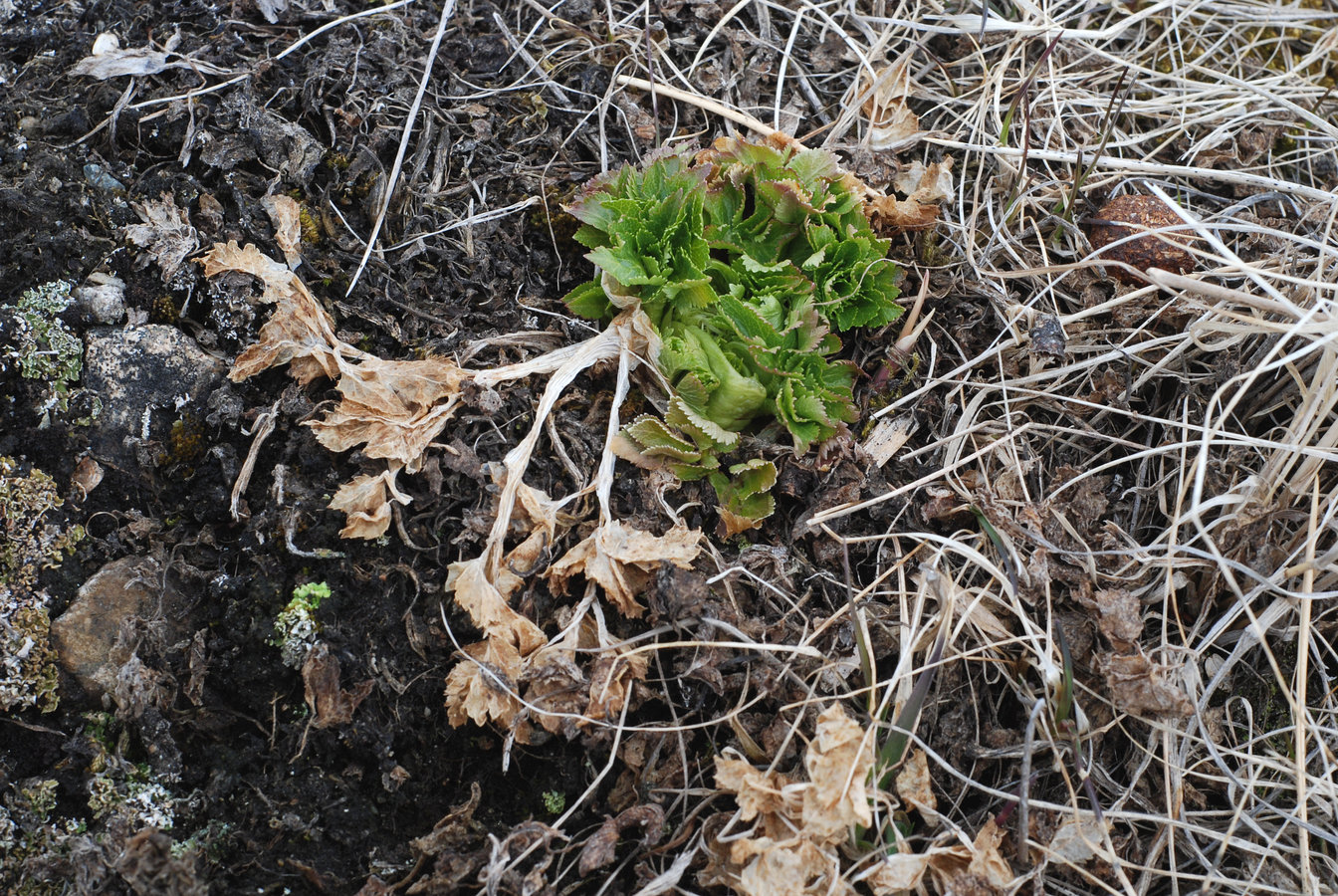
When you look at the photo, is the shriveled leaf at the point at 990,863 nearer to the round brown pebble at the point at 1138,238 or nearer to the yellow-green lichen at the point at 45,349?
the round brown pebble at the point at 1138,238

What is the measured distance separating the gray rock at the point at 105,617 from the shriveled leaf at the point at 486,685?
2.38 feet

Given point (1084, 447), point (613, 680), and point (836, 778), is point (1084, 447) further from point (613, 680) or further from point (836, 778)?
point (613, 680)

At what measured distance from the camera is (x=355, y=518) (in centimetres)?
202

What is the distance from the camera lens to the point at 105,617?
1.98m

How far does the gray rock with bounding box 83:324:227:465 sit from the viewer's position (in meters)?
2.11

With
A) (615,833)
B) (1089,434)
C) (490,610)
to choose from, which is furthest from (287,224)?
(1089,434)

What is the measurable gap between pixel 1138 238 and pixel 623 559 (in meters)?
1.84

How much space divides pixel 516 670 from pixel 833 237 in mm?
1402

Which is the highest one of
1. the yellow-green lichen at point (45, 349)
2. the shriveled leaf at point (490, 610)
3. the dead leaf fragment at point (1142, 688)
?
the yellow-green lichen at point (45, 349)

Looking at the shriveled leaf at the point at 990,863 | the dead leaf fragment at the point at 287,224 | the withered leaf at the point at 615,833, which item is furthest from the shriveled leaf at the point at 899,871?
the dead leaf fragment at the point at 287,224

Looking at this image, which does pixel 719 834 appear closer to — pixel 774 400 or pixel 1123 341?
pixel 774 400

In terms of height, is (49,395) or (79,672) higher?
(49,395)

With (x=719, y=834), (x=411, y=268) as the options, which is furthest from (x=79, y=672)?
(x=719, y=834)

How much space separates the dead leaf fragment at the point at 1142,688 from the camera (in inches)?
74.1
